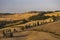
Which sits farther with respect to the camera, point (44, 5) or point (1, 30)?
point (44, 5)

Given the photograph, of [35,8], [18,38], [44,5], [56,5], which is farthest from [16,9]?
[18,38]

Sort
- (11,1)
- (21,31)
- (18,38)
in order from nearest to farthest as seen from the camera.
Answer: (18,38) < (21,31) < (11,1)

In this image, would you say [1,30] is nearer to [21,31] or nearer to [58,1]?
[21,31]

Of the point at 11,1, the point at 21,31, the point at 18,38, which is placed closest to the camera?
the point at 18,38

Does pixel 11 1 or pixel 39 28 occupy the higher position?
pixel 11 1

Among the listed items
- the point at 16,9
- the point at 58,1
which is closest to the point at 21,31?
the point at 16,9

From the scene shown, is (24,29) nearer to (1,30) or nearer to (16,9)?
(1,30)

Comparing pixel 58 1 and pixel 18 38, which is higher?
pixel 58 1

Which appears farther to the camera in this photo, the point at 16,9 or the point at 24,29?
the point at 16,9
